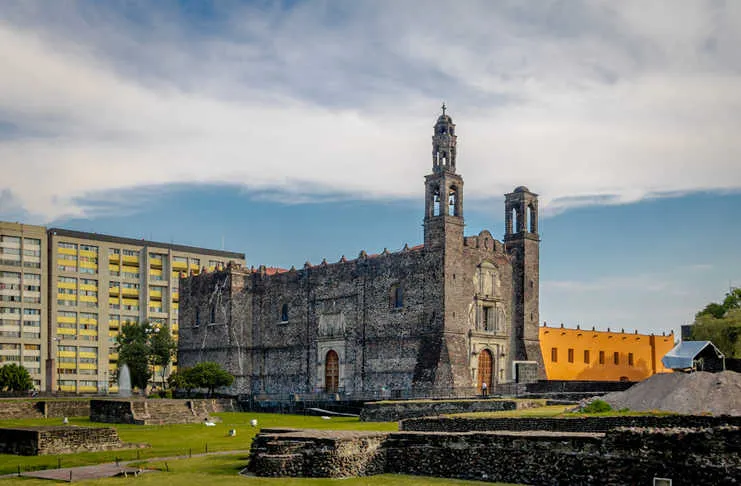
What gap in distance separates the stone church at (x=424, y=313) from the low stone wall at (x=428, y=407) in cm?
709

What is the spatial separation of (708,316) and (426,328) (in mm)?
17703

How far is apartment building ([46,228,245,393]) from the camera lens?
3922 inches

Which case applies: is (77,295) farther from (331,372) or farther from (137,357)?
(331,372)

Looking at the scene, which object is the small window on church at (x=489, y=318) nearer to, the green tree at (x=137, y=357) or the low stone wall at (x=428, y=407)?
the low stone wall at (x=428, y=407)

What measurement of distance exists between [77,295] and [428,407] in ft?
228

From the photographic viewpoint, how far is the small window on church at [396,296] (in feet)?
181

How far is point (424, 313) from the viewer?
53.2m

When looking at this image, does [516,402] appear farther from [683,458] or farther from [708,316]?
[708,316]

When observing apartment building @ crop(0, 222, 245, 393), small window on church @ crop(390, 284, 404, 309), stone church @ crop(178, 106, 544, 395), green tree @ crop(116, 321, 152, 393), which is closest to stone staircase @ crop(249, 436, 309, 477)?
stone church @ crop(178, 106, 544, 395)

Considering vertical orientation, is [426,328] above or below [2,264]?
below

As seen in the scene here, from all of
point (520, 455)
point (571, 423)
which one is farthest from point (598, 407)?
point (520, 455)

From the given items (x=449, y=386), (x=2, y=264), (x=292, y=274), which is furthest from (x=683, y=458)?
(x=2, y=264)

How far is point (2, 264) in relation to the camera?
9525cm

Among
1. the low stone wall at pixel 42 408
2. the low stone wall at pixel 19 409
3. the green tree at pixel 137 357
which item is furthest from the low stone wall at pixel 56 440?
the green tree at pixel 137 357
